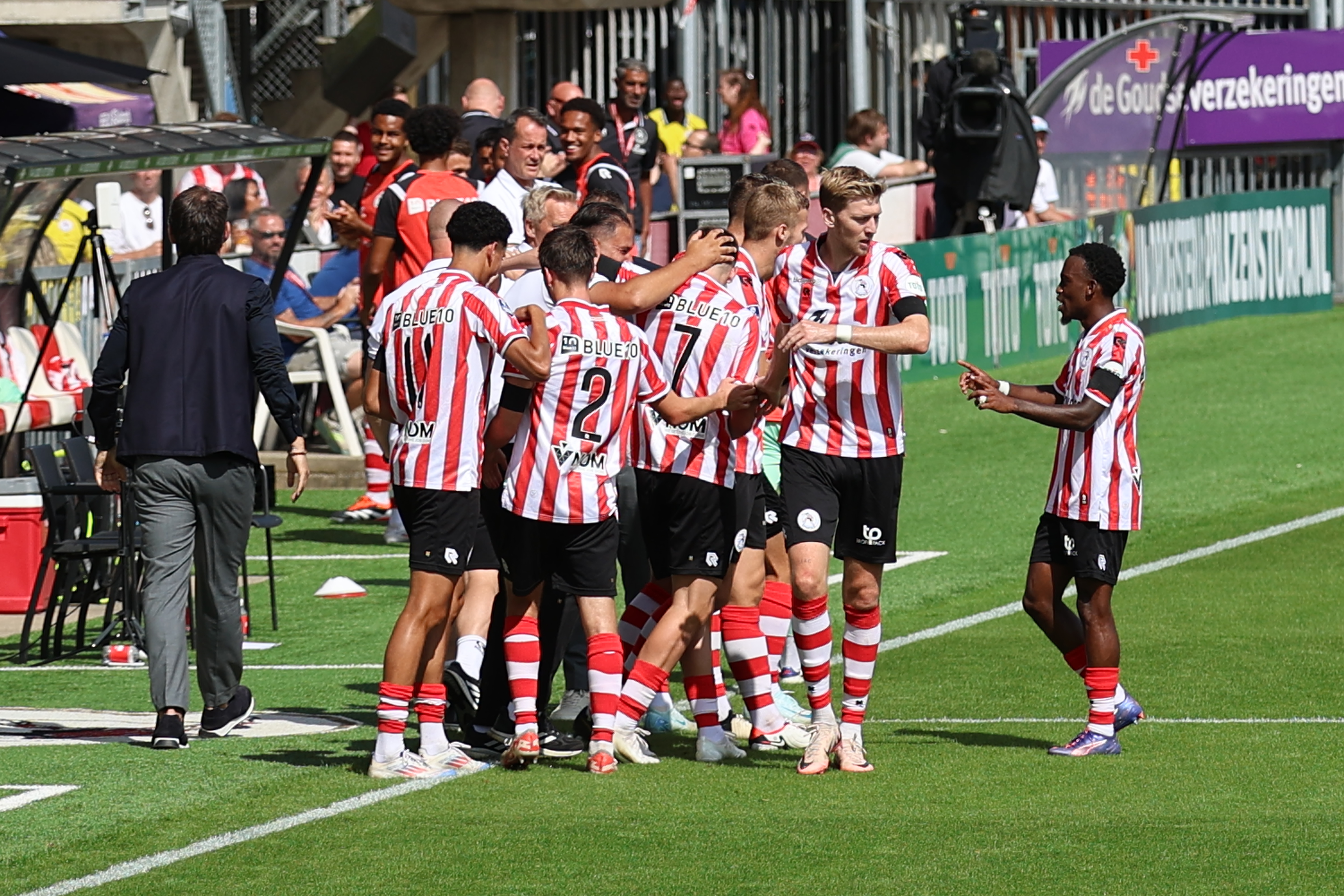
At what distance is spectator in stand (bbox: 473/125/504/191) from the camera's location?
1337 cm

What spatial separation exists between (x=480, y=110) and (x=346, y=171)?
101 inches

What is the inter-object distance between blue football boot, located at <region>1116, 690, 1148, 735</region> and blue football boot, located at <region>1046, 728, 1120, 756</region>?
214mm

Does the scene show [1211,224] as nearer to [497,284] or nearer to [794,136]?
[794,136]

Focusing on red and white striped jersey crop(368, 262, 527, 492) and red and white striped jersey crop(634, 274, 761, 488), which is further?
red and white striped jersey crop(634, 274, 761, 488)

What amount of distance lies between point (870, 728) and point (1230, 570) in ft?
14.5

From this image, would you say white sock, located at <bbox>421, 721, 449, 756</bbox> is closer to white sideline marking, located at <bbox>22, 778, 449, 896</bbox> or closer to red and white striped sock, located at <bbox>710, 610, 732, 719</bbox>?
white sideline marking, located at <bbox>22, 778, 449, 896</bbox>

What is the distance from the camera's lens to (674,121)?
23.5 meters

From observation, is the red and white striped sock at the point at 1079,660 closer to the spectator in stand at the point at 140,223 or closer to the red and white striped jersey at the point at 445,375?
the red and white striped jersey at the point at 445,375

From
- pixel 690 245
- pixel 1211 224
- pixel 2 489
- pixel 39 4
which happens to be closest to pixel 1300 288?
pixel 1211 224

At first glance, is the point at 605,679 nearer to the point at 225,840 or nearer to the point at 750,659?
the point at 750,659

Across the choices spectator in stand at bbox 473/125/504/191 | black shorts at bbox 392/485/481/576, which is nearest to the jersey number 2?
black shorts at bbox 392/485/481/576

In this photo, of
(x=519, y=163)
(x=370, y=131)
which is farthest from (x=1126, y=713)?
(x=370, y=131)

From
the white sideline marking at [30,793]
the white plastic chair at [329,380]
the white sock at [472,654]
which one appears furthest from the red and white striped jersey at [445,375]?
the white plastic chair at [329,380]

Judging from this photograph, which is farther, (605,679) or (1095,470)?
(1095,470)
